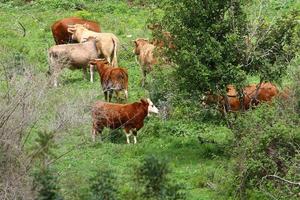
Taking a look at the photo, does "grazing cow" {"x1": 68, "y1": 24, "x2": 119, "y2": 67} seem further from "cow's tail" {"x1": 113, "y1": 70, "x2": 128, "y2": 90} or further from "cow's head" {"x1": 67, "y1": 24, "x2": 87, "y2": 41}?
"cow's tail" {"x1": 113, "y1": 70, "x2": 128, "y2": 90}

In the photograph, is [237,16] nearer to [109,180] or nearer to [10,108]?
[10,108]

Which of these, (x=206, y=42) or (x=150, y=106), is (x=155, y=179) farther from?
(x=150, y=106)

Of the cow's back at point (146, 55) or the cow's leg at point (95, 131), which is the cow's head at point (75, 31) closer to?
the cow's back at point (146, 55)

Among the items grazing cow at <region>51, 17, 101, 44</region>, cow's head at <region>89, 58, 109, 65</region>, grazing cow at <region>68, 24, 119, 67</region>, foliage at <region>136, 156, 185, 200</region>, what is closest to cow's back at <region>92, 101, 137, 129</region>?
cow's head at <region>89, 58, 109, 65</region>

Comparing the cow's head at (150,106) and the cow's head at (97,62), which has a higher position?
the cow's head at (97,62)

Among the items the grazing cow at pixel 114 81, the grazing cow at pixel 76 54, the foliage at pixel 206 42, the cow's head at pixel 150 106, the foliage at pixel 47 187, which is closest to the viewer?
the foliage at pixel 47 187

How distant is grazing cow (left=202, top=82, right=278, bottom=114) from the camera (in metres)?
17.0

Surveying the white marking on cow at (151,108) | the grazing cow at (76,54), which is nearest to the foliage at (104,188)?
the white marking on cow at (151,108)

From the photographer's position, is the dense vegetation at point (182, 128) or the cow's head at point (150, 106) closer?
the dense vegetation at point (182, 128)

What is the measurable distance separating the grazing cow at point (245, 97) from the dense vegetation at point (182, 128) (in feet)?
0.94

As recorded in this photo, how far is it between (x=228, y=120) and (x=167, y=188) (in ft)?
18.1

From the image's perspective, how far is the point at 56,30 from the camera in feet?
79.2

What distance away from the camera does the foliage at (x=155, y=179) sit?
35.3ft

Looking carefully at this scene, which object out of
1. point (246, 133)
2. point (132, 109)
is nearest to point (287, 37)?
point (246, 133)
